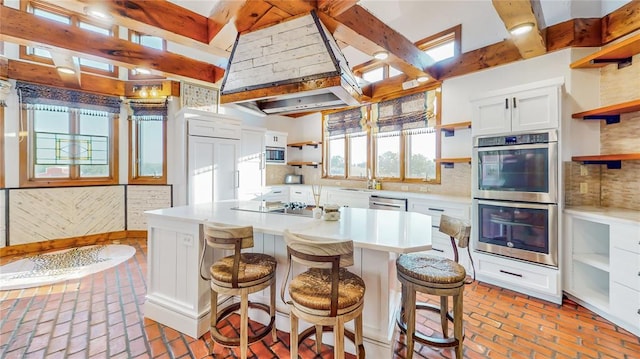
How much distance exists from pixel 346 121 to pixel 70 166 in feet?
16.1

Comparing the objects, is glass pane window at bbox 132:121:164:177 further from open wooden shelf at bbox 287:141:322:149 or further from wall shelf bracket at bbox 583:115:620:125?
wall shelf bracket at bbox 583:115:620:125

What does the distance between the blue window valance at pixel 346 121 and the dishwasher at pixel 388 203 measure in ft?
5.08

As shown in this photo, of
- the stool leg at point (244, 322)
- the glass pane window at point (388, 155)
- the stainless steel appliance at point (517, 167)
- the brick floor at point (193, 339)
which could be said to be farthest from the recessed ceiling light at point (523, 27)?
the stool leg at point (244, 322)

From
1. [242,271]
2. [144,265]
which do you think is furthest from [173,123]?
[242,271]

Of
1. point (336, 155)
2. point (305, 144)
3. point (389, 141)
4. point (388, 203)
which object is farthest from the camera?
point (305, 144)

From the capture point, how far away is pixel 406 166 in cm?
446

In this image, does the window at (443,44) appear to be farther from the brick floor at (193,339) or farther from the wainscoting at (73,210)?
the wainscoting at (73,210)

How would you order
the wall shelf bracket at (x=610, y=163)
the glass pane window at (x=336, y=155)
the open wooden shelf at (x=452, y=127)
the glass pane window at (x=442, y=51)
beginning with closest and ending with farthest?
the wall shelf bracket at (x=610, y=163), the open wooden shelf at (x=452, y=127), the glass pane window at (x=442, y=51), the glass pane window at (x=336, y=155)

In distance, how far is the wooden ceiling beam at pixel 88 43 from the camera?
96.9 inches

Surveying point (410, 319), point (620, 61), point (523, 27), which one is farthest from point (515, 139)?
point (410, 319)

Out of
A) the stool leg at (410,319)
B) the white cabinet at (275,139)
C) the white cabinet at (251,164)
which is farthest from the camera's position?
the white cabinet at (275,139)

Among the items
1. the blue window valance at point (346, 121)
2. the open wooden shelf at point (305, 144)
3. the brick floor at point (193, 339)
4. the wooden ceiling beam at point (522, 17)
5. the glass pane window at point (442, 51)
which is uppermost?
the glass pane window at point (442, 51)

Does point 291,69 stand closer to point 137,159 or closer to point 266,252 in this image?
point 266,252

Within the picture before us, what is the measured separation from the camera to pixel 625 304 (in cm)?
216
